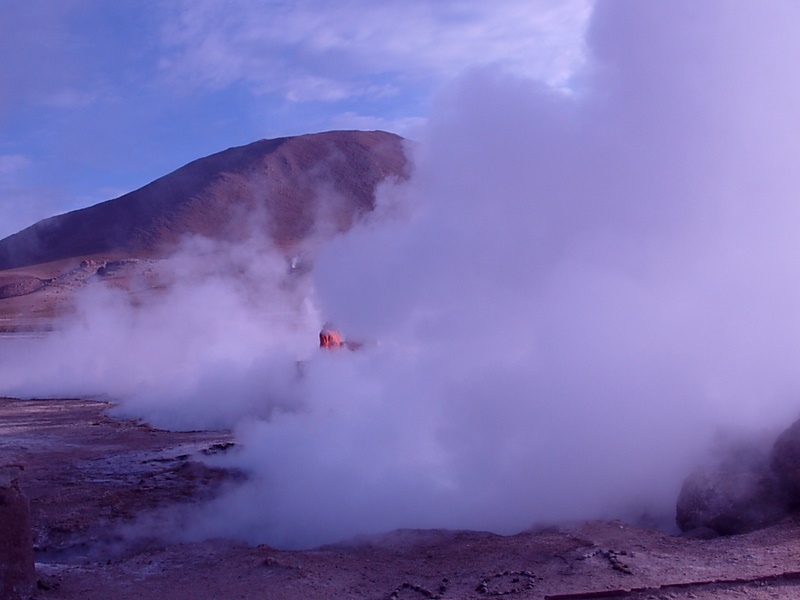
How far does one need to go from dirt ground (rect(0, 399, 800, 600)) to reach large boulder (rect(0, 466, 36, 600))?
20cm

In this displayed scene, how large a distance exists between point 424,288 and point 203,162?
79916mm

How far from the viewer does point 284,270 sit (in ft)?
133

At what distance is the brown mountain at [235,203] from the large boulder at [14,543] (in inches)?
2214

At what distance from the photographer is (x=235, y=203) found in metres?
74.4

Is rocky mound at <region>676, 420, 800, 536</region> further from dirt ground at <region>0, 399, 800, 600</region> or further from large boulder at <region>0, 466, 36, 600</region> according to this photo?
large boulder at <region>0, 466, 36, 600</region>

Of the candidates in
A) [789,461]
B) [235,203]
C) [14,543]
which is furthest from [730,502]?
[235,203]

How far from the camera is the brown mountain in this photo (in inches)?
2616

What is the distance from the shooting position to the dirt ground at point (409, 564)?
4.59 metres

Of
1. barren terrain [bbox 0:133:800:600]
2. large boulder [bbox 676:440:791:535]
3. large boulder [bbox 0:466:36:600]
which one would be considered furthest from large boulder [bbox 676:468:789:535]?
large boulder [bbox 0:466:36:600]

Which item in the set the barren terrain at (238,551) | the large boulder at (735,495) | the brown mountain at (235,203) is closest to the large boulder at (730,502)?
the large boulder at (735,495)

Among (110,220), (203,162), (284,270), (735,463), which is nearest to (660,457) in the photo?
(735,463)

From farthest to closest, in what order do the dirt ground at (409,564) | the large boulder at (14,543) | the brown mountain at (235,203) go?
the brown mountain at (235,203), the dirt ground at (409,564), the large boulder at (14,543)

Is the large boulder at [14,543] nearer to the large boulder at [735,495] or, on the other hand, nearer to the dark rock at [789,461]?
the large boulder at [735,495]

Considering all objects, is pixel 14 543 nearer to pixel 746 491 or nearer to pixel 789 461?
pixel 746 491
